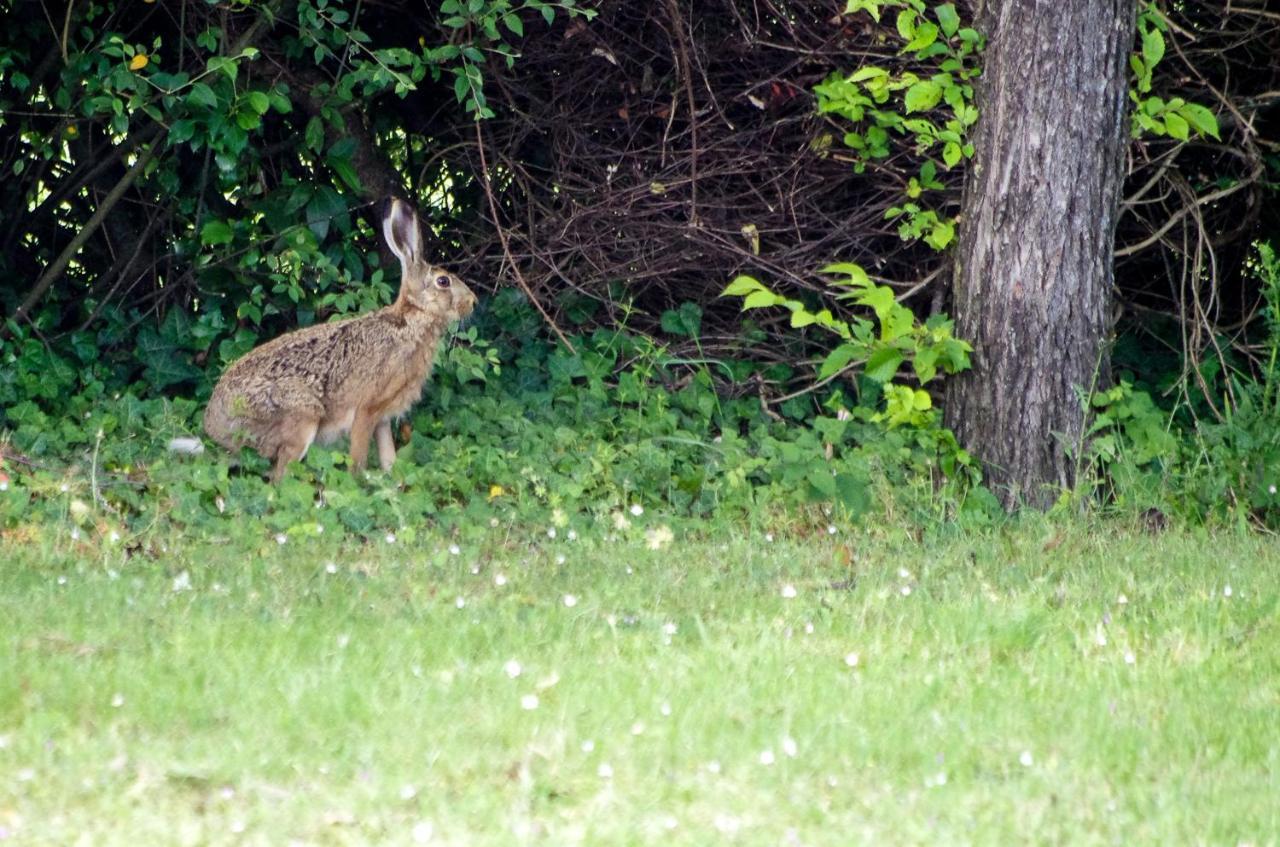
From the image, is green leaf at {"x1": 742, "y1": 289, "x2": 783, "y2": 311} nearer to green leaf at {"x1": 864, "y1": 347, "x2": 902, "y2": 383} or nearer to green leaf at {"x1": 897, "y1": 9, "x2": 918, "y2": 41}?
green leaf at {"x1": 864, "y1": 347, "x2": 902, "y2": 383}

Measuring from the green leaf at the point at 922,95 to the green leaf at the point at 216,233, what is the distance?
384cm

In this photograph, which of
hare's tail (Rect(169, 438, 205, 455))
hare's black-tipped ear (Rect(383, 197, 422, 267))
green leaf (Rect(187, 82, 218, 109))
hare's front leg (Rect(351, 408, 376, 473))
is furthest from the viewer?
hare's black-tipped ear (Rect(383, 197, 422, 267))

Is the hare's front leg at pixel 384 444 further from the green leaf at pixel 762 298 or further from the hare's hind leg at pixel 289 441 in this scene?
the green leaf at pixel 762 298

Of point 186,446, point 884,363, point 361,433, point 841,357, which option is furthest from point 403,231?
point 884,363

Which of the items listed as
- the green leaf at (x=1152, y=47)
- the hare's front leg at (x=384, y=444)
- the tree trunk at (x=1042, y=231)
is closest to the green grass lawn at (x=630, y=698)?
the tree trunk at (x=1042, y=231)

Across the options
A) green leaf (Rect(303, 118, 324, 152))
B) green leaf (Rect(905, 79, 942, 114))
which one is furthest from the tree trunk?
green leaf (Rect(303, 118, 324, 152))

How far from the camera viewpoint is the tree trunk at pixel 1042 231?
7535 millimetres

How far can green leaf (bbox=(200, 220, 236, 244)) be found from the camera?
9.46 metres

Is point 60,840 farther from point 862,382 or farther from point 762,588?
point 862,382

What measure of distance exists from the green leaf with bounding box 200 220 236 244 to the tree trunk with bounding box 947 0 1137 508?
4.08 m

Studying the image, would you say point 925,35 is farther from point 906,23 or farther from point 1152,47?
point 1152,47

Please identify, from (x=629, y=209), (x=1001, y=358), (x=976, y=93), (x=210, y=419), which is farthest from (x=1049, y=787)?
(x=629, y=209)

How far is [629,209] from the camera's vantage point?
31.1 feet

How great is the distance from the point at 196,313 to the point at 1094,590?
5.92 meters
